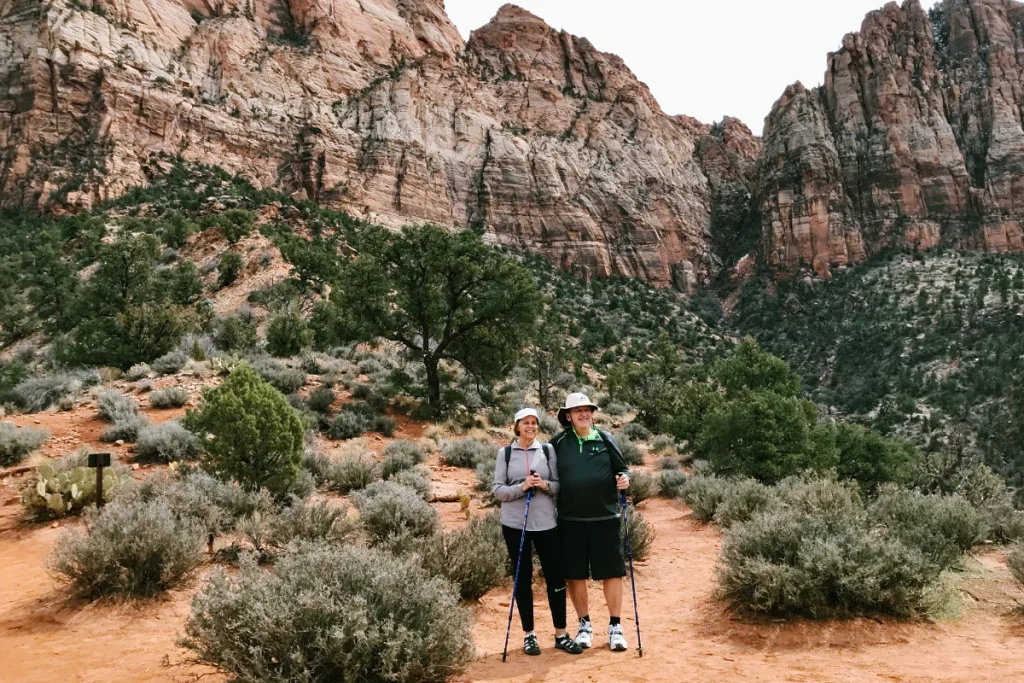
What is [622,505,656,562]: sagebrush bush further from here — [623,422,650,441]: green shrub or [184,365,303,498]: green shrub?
[623,422,650,441]: green shrub

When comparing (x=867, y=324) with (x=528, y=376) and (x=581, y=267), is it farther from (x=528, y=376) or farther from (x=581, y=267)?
(x=528, y=376)

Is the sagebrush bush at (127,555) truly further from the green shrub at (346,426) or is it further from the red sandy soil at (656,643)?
the green shrub at (346,426)

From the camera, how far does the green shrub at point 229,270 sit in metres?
35.2

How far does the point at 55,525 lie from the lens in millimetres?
7617

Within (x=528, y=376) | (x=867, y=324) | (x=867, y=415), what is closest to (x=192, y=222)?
(x=528, y=376)

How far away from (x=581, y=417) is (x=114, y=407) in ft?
41.3

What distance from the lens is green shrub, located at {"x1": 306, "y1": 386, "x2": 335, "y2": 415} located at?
16375 mm

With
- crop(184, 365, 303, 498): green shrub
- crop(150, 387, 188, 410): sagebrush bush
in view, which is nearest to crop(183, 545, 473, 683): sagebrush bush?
crop(184, 365, 303, 498): green shrub

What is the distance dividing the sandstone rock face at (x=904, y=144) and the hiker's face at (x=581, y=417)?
76799mm

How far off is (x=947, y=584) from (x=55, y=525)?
1076cm

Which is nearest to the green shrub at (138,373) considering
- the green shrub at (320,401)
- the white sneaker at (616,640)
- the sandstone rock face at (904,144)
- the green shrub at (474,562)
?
the green shrub at (320,401)

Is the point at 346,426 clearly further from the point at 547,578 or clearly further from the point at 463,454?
the point at 547,578

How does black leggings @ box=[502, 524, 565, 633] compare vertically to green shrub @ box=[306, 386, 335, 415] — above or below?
below

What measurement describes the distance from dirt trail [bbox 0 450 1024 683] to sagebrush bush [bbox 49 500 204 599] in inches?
6.9
